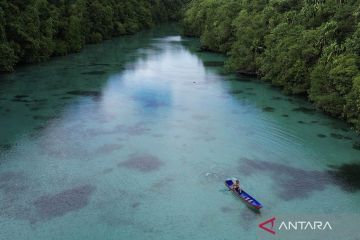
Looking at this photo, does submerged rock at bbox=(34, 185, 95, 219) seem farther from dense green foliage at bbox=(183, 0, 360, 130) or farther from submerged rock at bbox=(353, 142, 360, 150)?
dense green foliage at bbox=(183, 0, 360, 130)

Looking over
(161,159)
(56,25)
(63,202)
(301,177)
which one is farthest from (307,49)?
(56,25)

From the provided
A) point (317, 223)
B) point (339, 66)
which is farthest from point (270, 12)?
point (317, 223)

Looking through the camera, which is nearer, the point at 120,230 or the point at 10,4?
the point at 120,230

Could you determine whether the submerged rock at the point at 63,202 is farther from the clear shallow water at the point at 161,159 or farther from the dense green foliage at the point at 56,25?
the dense green foliage at the point at 56,25

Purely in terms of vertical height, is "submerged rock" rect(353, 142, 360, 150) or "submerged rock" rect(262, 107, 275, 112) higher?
"submerged rock" rect(262, 107, 275, 112)

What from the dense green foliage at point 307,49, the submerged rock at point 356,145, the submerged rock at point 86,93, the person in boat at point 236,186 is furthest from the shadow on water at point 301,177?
the submerged rock at point 86,93

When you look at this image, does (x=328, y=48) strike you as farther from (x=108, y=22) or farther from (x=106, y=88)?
(x=108, y=22)

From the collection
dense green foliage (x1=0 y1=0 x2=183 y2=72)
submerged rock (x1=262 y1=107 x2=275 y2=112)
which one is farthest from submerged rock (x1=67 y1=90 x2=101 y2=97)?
submerged rock (x1=262 y1=107 x2=275 y2=112)
